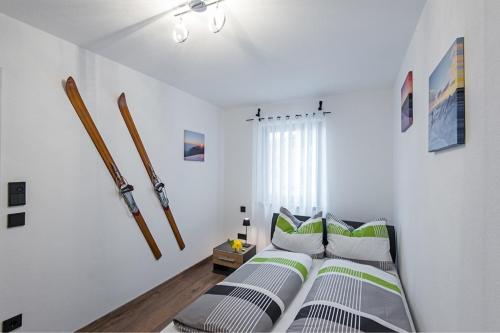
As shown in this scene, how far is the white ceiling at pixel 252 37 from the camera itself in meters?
1.46

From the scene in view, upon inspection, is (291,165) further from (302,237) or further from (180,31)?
(180,31)

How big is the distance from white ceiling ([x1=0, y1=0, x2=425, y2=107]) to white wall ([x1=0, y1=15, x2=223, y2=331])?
24cm

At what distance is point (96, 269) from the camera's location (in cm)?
Result: 209

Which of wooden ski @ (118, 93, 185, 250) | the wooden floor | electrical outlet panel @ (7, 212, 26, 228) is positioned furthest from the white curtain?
electrical outlet panel @ (7, 212, 26, 228)

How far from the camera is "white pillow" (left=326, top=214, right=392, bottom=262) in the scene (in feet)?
7.34

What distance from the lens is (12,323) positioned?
1.57 meters

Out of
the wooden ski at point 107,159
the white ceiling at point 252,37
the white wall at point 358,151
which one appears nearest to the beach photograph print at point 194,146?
the white ceiling at point 252,37

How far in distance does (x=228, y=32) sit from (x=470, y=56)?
4.74ft

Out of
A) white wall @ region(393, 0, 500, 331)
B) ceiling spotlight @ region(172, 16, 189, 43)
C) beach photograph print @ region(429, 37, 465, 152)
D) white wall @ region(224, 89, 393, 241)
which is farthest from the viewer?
white wall @ region(224, 89, 393, 241)

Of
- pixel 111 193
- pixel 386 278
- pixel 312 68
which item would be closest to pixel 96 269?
pixel 111 193

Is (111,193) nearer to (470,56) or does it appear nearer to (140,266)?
(140,266)

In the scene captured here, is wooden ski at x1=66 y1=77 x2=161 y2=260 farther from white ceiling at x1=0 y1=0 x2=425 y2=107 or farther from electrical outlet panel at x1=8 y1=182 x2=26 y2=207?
electrical outlet panel at x1=8 y1=182 x2=26 y2=207

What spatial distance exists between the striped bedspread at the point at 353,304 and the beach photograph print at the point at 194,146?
2193mm

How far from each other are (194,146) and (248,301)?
229cm
